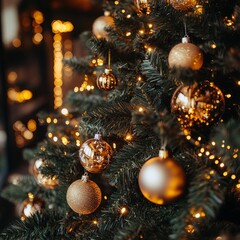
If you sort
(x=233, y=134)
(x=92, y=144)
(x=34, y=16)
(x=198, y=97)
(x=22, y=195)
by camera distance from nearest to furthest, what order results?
1. (x=233, y=134)
2. (x=198, y=97)
3. (x=92, y=144)
4. (x=22, y=195)
5. (x=34, y=16)

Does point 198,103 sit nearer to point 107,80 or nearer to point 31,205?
→ point 107,80

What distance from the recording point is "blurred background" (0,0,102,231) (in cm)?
199

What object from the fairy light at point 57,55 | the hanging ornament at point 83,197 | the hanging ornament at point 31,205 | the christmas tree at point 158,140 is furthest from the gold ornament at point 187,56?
the fairy light at point 57,55

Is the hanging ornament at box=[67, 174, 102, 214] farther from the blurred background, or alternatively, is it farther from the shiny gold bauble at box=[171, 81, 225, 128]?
the blurred background

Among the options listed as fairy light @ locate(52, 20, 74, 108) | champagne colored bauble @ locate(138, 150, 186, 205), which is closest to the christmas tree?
champagne colored bauble @ locate(138, 150, 186, 205)

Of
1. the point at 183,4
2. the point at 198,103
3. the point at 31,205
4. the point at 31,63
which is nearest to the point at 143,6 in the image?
the point at 183,4

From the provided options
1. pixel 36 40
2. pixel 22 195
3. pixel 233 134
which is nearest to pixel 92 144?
pixel 233 134

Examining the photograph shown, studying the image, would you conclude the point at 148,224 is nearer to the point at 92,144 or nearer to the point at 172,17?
the point at 92,144

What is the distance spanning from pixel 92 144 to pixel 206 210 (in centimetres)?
27

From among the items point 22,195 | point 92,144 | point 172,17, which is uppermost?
point 172,17

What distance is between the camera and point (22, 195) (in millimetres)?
946

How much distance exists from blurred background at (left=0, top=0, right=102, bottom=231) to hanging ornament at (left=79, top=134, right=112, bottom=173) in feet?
4.29

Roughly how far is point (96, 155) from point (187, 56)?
26cm

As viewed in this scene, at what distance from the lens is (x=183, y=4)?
618 mm
